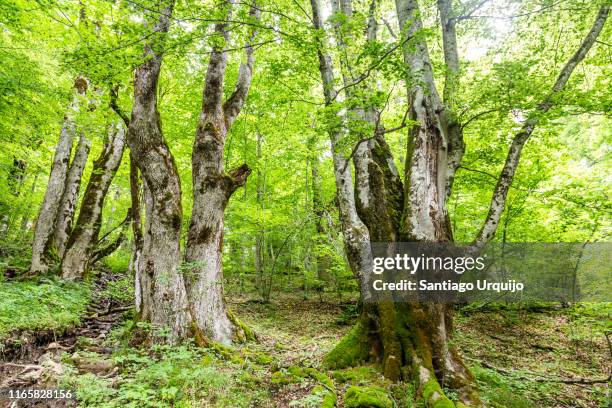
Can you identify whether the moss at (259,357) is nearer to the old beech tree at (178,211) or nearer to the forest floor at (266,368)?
the forest floor at (266,368)

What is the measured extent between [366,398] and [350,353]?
4.28 feet

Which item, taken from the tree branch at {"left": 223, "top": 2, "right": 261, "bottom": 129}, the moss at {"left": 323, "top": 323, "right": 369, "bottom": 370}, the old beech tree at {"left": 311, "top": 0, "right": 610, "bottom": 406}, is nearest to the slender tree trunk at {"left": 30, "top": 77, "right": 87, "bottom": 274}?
the tree branch at {"left": 223, "top": 2, "right": 261, "bottom": 129}

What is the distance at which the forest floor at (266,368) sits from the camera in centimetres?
342

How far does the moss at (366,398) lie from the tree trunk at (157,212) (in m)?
2.55

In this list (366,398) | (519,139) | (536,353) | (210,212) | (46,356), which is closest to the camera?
(366,398)

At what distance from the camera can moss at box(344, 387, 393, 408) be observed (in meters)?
3.47

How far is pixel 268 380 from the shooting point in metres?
4.25

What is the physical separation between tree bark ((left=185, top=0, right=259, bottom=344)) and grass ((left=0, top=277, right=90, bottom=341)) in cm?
204

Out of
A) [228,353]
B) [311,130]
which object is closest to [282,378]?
[228,353]

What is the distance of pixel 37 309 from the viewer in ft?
16.9

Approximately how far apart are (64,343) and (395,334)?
4.97 m

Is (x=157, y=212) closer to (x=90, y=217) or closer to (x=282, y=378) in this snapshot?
(x=282, y=378)

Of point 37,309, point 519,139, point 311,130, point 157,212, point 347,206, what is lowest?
point 37,309

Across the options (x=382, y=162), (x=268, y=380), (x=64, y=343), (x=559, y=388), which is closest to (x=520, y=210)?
(x=559, y=388)
